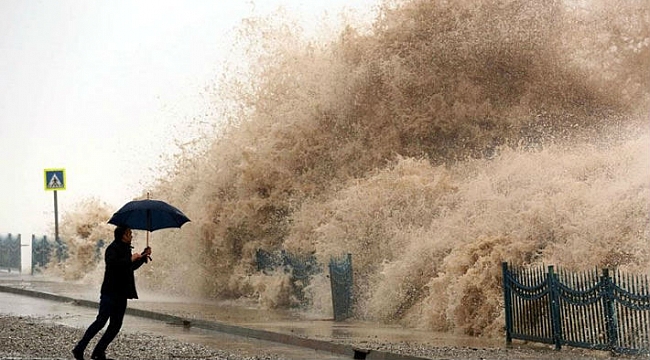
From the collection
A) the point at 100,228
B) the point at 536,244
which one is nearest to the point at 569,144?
the point at 536,244

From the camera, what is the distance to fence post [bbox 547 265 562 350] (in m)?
16.1

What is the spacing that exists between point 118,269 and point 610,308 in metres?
6.20

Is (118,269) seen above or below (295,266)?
below

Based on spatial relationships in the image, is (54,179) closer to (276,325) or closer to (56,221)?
(56,221)

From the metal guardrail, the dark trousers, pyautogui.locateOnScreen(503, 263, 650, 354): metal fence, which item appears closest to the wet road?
the dark trousers

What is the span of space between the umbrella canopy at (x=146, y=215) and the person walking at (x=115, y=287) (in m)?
0.75

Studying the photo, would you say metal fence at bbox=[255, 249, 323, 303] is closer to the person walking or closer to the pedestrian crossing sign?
the person walking

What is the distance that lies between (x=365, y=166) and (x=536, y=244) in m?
12.4

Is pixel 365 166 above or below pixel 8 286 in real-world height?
above

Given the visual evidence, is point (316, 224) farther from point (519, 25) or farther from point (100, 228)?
point (100, 228)

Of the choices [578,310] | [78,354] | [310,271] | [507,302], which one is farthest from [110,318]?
[310,271]

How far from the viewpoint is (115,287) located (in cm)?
1541

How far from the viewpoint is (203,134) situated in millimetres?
36562

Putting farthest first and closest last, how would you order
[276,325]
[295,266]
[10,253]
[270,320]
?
[10,253]
[295,266]
[270,320]
[276,325]
